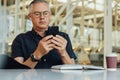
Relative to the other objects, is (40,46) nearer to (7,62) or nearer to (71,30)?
(7,62)

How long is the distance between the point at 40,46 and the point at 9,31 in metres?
4.18

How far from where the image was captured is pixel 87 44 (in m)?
4.41

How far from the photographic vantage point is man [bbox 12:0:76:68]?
174cm

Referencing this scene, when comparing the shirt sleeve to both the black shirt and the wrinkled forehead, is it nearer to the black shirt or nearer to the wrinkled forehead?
the black shirt

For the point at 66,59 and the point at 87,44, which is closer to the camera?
the point at 66,59

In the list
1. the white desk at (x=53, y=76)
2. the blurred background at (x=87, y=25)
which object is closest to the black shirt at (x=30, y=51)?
the white desk at (x=53, y=76)

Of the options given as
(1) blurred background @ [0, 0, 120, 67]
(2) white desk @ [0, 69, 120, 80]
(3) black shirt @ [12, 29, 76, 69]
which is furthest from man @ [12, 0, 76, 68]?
(1) blurred background @ [0, 0, 120, 67]

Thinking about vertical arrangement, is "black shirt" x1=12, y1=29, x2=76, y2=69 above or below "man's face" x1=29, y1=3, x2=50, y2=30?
below

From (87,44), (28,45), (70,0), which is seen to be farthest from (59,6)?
(28,45)

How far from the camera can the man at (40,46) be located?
5.69ft

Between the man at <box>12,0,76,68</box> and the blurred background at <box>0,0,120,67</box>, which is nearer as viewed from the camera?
the man at <box>12,0,76,68</box>

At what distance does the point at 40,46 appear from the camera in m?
1.72

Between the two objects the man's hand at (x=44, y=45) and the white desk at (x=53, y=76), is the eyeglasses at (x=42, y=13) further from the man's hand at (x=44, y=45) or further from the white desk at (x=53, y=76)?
the white desk at (x=53, y=76)

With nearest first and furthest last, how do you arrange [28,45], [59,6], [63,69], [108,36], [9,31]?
1. [63,69]
2. [28,45]
3. [108,36]
4. [59,6]
5. [9,31]
